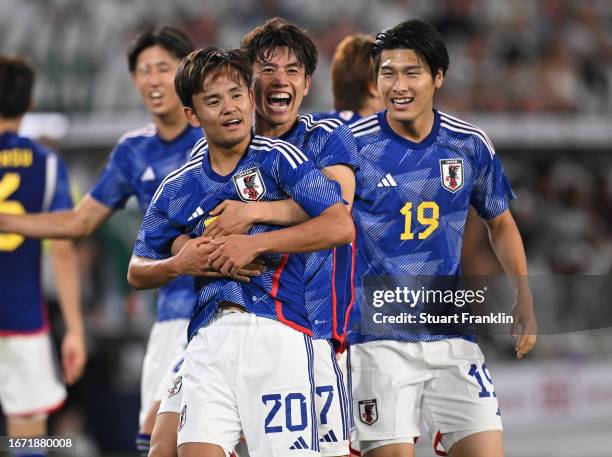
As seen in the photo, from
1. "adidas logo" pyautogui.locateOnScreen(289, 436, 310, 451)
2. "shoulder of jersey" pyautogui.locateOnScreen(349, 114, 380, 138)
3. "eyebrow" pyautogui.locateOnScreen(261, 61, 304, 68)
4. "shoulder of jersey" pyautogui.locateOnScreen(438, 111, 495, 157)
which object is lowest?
"adidas logo" pyautogui.locateOnScreen(289, 436, 310, 451)

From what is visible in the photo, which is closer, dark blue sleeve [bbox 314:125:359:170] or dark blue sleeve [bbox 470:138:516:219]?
dark blue sleeve [bbox 314:125:359:170]

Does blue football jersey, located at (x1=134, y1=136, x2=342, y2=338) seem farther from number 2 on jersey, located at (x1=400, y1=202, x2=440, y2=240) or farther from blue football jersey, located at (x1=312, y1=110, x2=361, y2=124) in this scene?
blue football jersey, located at (x1=312, y1=110, x2=361, y2=124)

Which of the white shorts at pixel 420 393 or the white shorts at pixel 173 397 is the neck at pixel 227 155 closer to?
the white shorts at pixel 173 397

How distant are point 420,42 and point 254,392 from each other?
1714 millimetres

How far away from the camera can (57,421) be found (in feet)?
30.7

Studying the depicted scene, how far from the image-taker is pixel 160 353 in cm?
544

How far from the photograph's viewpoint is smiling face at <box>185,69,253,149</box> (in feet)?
12.8

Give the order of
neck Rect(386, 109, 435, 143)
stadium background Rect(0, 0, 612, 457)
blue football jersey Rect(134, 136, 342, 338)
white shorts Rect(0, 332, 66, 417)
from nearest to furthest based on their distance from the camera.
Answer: blue football jersey Rect(134, 136, 342, 338), neck Rect(386, 109, 435, 143), white shorts Rect(0, 332, 66, 417), stadium background Rect(0, 0, 612, 457)

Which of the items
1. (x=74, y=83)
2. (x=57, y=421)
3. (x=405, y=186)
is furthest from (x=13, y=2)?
(x=405, y=186)

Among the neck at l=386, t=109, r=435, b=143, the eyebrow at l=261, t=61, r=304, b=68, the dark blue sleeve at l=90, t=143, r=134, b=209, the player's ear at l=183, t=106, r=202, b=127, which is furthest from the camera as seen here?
the dark blue sleeve at l=90, t=143, r=134, b=209

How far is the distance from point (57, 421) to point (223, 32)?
15.5 feet

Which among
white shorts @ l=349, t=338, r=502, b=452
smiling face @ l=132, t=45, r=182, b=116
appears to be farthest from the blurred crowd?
white shorts @ l=349, t=338, r=502, b=452

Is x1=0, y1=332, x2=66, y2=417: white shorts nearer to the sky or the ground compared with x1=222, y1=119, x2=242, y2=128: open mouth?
nearer to the ground

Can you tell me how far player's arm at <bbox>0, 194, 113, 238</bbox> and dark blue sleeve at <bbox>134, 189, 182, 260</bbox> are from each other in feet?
4.23
